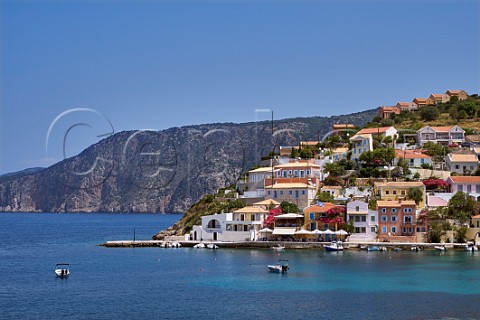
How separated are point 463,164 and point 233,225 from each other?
30051 millimetres

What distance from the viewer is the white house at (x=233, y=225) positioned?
249 feet

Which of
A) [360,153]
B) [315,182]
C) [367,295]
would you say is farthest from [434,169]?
→ [367,295]

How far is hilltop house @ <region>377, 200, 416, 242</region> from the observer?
2840 inches

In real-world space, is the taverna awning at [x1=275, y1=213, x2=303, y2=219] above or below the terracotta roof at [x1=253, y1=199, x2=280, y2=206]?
below

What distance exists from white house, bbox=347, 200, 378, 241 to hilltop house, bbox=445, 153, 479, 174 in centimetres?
1856

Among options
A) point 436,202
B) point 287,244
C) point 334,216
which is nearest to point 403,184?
point 436,202

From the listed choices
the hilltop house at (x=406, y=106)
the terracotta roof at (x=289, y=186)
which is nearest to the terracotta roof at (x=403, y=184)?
the terracotta roof at (x=289, y=186)

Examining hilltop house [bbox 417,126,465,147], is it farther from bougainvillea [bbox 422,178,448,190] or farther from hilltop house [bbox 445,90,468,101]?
hilltop house [bbox 445,90,468,101]

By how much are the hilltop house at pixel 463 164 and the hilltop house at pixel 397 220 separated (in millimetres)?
16483

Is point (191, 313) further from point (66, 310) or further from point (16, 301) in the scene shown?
point (16, 301)

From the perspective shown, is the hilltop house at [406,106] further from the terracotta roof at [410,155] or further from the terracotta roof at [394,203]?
the terracotta roof at [394,203]

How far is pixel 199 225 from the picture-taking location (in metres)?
81.2

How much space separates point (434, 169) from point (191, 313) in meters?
56.6

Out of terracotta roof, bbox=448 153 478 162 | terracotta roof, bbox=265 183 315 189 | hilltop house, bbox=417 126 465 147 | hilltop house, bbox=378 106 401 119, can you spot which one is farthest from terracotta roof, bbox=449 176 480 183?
hilltop house, bbox=378 106 401 119
